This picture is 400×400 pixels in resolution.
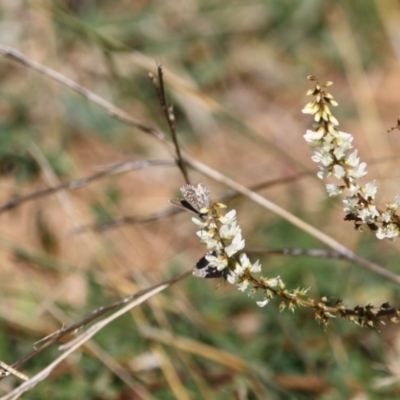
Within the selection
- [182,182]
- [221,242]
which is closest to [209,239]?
[221,242]

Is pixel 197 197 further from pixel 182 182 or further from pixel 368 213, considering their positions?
pixel 182 182

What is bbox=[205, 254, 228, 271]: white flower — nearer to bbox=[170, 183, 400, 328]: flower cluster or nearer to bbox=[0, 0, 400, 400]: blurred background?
bbox=[170, 183, 400, 328]: flower cluster

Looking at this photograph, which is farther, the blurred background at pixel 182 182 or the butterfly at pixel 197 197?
the blurred background at pixel 182 182

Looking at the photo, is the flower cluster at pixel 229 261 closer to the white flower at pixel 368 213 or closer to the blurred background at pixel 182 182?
the white flower at pixel 368 213

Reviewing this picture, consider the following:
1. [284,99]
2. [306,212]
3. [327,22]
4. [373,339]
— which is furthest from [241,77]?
[373,339]

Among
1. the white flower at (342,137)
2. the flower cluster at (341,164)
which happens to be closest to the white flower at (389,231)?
the flower cluster at (341,164)

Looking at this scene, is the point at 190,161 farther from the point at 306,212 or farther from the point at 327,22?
the point at 327,22
